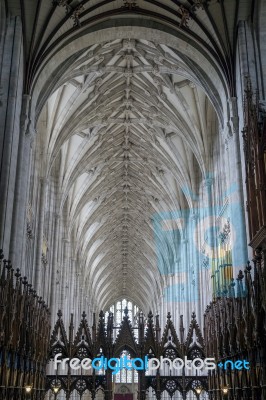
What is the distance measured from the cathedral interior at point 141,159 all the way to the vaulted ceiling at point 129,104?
0.23ft

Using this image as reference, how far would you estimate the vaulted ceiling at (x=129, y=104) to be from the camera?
1858cm

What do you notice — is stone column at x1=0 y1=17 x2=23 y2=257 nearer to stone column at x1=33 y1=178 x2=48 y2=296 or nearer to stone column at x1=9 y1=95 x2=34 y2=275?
stone column at x1=9 y1=95 x2=34 y2=275

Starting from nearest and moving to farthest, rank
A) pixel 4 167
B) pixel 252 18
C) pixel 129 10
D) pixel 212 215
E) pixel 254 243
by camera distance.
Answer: pixel 254 243
pixel 4 167
pixel 252 18
pixel 129 10
pixel 212 215

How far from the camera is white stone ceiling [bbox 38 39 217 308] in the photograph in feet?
79.4

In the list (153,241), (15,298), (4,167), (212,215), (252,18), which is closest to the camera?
(15,298)

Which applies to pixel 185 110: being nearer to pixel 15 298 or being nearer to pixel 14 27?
pixel 14 27

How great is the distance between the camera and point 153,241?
45.1 metres

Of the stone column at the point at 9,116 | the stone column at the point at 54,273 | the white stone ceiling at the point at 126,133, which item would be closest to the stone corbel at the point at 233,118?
the white stone ceiling at the point at 126,133

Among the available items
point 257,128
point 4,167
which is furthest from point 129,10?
point 257,128

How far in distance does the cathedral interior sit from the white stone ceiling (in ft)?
0.27

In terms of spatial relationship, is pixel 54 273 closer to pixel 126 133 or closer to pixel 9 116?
pixel 126 133

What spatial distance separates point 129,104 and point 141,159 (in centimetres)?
630

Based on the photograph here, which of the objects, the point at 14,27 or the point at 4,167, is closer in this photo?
the point at 4,167

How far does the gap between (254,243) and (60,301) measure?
21753 mm
